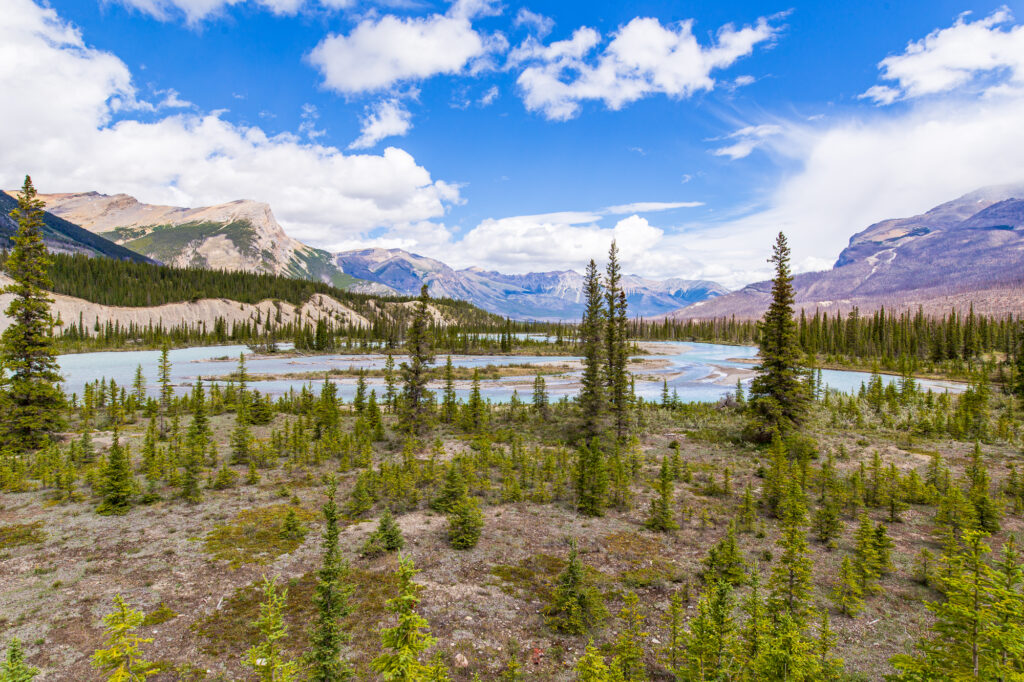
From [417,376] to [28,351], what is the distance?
63.9 feet

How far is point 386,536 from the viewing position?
1249 cm

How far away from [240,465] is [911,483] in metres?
27.7

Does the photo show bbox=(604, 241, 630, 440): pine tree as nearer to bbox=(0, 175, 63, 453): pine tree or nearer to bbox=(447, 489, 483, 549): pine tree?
bbox=(447, 489, 483, 549): pine tree

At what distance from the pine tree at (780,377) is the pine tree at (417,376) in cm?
1980

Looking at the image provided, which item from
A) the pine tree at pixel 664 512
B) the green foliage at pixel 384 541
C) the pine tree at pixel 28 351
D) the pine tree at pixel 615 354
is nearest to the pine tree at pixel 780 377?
the pine tree at pixel 615 354

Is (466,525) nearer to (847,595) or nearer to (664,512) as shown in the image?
(664,512)

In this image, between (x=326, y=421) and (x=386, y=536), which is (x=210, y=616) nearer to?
(x=386, y=536)

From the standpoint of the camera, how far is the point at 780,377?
25.5m

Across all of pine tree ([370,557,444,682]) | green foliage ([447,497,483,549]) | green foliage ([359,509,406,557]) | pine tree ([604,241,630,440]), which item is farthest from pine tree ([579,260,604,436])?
pine tree ([370,557,444,682])

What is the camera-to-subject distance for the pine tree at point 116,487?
14.7 m

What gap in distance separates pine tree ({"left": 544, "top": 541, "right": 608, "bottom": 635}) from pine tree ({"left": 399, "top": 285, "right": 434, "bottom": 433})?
18367 millimetres

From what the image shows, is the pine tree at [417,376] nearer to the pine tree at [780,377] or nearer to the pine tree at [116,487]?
the pine tree at [116,487]

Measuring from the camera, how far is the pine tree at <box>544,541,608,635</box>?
9062 millimetres

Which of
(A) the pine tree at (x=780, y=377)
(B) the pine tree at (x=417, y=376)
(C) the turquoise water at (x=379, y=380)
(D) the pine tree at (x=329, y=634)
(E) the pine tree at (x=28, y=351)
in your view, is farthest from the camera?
(C) the turquoise water at (x=379, y=380)
